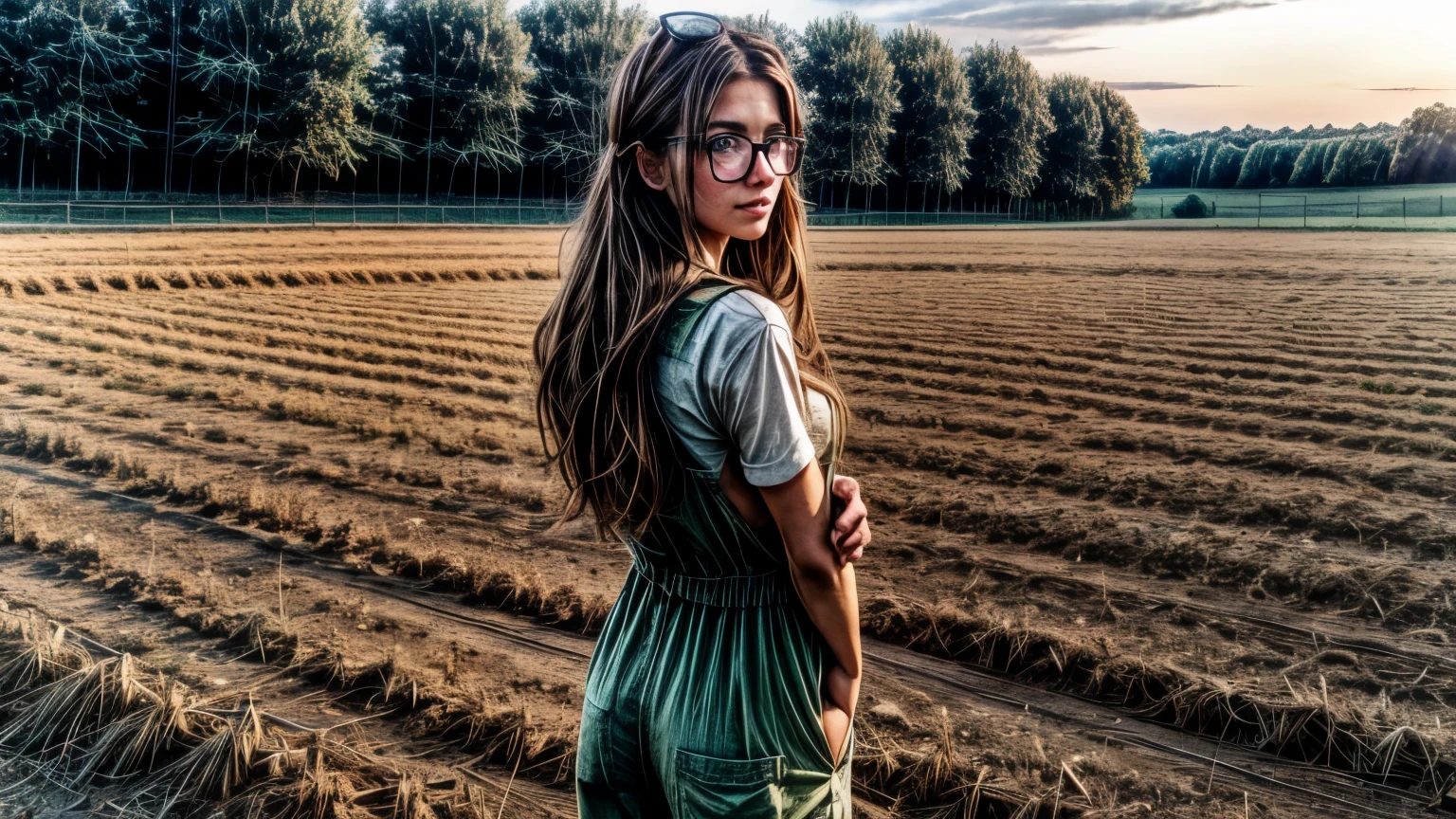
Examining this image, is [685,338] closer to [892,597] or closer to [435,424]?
[892,597]

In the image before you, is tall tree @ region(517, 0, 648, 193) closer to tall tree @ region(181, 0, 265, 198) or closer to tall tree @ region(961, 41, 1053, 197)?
tall tree @ region(181, 0, 265, 198)

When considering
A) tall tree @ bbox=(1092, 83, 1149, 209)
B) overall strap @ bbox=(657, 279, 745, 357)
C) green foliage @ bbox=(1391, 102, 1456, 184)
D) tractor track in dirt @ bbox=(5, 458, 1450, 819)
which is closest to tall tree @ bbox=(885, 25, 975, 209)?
tall tree @ bbox=(1092, 83, 1149, 209)

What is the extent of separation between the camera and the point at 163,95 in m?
4.14

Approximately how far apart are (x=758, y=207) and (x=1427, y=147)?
303cm

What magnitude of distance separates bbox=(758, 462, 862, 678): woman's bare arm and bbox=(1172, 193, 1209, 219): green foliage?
282 cm

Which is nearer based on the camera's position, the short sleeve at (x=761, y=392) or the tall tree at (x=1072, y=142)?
the short sleeve at (x=761, y=392)

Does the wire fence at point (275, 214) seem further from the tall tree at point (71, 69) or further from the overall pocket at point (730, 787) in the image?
the overall pocket at point (730, 787)

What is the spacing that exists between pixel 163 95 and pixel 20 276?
1.22 m

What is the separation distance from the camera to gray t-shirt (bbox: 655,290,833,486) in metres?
0.97

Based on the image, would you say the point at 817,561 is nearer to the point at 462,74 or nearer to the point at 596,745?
the point at 596,745

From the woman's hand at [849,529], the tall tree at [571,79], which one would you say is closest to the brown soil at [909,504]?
the tall tree at [571,79]

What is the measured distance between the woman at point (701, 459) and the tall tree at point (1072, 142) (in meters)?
2.67

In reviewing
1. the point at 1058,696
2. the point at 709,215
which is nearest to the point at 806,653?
the point at 709,215

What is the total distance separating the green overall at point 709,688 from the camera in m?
1.11
